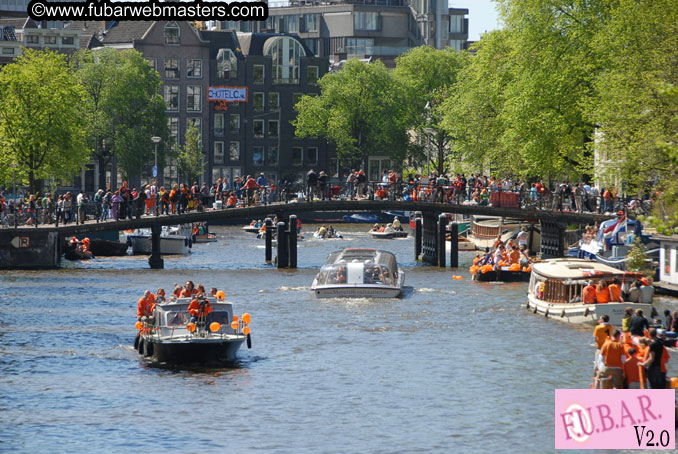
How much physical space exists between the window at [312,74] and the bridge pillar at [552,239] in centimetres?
6510

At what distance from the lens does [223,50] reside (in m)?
137

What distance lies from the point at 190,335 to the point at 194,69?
96560mm

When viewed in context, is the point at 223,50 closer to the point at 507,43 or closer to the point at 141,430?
the point at 507,43

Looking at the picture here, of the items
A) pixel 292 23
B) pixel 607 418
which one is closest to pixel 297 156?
pixel 292 23

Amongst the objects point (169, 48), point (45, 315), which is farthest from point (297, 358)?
point (169, 48)

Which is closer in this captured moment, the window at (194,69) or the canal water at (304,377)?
the canal water at (304,377)

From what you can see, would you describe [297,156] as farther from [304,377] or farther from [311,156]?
[304,377]

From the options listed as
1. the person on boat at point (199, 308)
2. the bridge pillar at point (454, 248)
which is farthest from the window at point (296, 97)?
the person on boat at point (199, 308)

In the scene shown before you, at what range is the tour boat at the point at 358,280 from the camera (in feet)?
193

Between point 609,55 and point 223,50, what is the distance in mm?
71782

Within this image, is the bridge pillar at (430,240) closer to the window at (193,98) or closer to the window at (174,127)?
the window at (174,127)

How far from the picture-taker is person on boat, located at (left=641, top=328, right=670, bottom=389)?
1212 inches

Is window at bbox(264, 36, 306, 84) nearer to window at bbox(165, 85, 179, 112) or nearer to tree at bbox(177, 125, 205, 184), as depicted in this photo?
window at bbox(165, 85, 179, 112)

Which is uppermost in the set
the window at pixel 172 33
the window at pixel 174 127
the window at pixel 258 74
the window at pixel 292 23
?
the window at pixel 292 23
